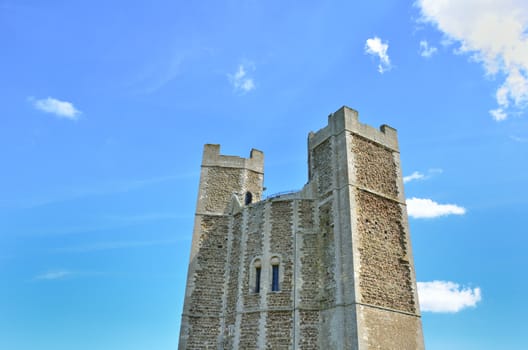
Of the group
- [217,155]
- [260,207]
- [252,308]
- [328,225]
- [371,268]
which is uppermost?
[217,155]

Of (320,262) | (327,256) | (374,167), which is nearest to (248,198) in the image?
(320,262)

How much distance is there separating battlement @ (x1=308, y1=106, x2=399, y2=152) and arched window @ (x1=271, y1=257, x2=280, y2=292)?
5.56 meters

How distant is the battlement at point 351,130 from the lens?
1800cm

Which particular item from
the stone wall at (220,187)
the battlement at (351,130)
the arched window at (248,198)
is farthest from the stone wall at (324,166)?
the stone wall at (220,187)

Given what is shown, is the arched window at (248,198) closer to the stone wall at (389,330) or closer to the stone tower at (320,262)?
the stone tower at (320,262)

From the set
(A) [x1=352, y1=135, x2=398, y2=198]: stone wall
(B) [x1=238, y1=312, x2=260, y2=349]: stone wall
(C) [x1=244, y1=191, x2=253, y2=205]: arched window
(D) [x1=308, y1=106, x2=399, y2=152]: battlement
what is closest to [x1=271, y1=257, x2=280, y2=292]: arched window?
(B) [x1=238, y1=312, x2=260, y2=349]: stone wall

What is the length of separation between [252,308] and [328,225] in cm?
435

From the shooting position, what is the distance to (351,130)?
1791 centimetres

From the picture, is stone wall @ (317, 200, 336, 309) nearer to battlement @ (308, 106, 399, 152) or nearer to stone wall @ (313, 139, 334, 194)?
stone wall @ (313, 139, 334, 194)

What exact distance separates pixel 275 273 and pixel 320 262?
1845mm

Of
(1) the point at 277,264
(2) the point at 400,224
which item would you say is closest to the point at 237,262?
(1) the point at 277,264

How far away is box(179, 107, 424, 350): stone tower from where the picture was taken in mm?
15062

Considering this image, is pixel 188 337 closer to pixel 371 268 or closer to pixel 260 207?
pixel 260 207

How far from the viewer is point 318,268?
1628cm
